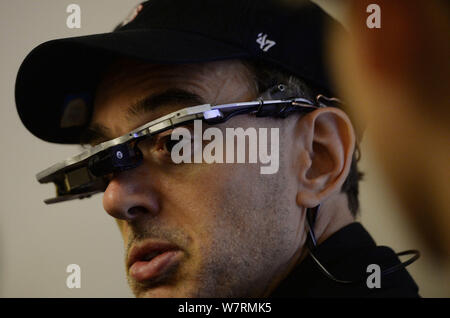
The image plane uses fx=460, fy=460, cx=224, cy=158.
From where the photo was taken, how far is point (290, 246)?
2.44ft

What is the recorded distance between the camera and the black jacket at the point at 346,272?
71 centimetres

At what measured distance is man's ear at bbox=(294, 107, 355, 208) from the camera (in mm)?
743

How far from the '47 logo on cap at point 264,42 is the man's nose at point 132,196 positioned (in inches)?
10.5

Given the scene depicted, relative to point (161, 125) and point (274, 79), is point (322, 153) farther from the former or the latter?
point (161, 125)

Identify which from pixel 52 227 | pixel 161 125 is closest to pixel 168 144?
pixel 161 125

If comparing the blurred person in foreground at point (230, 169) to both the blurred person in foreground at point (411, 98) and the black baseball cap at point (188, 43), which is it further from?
the blurred person in foreground at point (411, 98)

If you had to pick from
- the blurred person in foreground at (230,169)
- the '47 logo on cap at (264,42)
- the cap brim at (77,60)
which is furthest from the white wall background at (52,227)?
the '47 logo on cap at (264,42)

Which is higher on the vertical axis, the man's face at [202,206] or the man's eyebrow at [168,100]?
the man's eyebrow at [168,100]

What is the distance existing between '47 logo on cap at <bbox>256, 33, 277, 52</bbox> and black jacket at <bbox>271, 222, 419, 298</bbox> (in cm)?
32

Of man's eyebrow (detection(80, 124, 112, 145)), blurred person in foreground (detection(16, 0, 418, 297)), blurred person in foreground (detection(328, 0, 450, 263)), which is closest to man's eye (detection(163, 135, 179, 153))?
blurred person in foreground (detection(16, 0, 418, 297))

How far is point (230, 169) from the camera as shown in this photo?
71cm

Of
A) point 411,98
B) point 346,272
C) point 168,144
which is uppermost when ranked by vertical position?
point 411,98

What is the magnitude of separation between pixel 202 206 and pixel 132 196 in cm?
11
